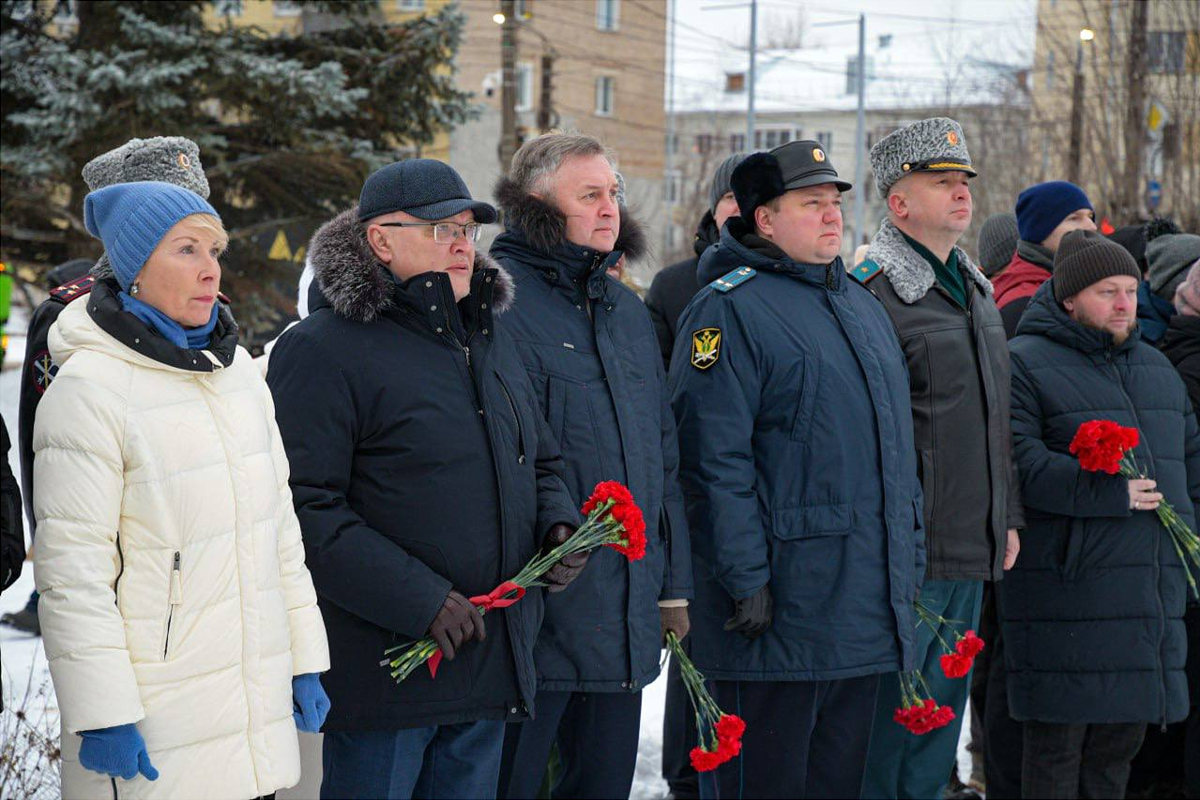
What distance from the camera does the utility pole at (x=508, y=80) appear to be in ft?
56.4

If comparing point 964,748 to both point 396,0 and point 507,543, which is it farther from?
point 396,0

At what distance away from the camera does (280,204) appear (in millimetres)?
15109

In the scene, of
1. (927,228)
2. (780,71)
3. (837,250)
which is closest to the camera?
(837,250)

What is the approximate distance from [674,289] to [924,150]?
4.49ft

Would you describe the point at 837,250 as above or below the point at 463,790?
above

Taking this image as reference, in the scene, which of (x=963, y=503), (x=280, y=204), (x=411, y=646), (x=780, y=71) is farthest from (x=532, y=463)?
(x=780, y=71)

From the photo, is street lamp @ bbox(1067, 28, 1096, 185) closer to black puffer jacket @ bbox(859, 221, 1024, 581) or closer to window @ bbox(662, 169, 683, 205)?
black puffer jacket @ bbox(859, 221, 1024, 581)

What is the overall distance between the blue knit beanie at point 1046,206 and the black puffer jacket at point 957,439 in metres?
1.38

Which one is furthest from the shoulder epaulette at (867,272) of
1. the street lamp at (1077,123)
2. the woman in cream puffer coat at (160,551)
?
the street lamp at (1077,123)

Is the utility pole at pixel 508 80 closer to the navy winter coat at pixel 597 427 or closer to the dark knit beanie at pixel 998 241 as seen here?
the dark knit beanie at pixel 998 241

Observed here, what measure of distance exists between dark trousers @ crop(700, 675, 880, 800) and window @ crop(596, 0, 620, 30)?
120ft

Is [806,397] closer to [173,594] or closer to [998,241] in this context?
[173,594]

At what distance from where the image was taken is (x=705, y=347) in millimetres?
4086

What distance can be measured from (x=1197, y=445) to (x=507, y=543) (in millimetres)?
3048
